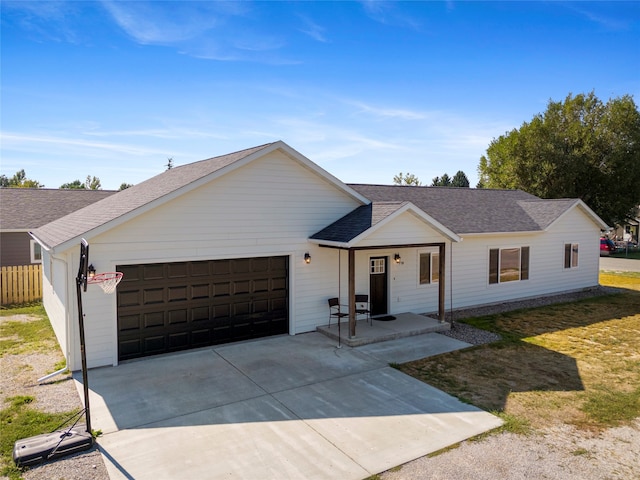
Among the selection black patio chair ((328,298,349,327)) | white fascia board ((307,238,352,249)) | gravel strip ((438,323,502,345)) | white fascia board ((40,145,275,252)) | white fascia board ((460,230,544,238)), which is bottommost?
gravel strip ((438,323,502,345))

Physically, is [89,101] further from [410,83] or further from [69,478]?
[69,478]

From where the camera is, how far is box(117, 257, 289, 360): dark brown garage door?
968cm

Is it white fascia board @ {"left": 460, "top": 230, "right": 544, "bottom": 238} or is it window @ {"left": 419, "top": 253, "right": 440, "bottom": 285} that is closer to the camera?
window @ {"left": 419, "top": 253, "right": 440, "bottom": 285}

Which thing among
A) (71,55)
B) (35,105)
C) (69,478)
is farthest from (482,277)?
(35,105)

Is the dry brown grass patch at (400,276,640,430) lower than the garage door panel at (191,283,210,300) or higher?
lower

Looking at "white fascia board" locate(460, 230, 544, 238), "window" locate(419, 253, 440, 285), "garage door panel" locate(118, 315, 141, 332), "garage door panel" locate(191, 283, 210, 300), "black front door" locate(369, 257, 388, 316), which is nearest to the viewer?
"garage door panel" locate(118, 315, 141, 332)

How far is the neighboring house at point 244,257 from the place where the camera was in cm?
934

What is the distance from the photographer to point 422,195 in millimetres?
18203

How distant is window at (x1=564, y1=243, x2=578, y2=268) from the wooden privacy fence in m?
21.3

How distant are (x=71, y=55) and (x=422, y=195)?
43.7 feet

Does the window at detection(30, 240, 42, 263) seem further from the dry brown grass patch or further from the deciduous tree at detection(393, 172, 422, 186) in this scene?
the deciduous tree at detection(393, 172, 422, 186)

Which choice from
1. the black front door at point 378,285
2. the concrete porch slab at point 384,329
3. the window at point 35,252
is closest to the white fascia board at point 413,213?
the black front door at point 378,285

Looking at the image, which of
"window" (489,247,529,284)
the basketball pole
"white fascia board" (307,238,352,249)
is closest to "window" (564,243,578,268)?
"window" (489,247,529,284)

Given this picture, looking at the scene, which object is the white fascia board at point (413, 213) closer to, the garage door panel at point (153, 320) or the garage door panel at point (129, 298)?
the garage door panel at point (153, 320)
